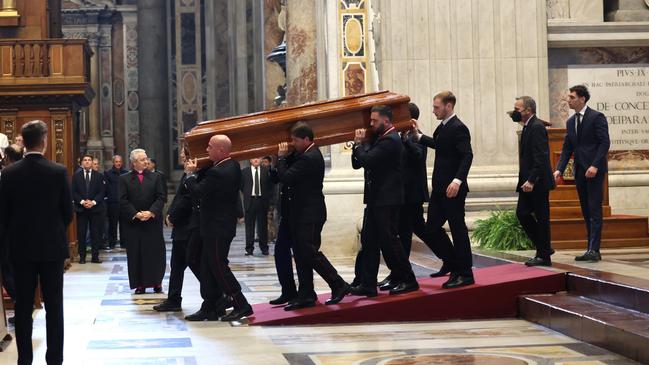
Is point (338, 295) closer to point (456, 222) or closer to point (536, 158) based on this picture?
point (456, 222)

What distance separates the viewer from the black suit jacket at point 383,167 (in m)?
9.75

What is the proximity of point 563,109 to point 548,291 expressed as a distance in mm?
6262

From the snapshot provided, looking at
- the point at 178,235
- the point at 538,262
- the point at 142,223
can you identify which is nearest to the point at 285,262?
the point at 178,235

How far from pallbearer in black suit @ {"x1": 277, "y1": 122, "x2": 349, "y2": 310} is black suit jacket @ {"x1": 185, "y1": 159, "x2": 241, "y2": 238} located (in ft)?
1.38

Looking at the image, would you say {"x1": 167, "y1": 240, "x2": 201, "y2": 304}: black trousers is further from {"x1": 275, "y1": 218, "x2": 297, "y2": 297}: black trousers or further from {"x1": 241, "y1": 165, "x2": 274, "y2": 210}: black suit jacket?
{"x1": 241, "y1": 165, "x2": 274, "y2": 210}: black suit jacket

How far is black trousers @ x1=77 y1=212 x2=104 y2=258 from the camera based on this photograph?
58.4ft

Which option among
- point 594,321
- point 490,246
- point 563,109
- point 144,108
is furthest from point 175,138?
point 594,321

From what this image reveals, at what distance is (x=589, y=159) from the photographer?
11.0m

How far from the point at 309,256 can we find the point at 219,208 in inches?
32.9

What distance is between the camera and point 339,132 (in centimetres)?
1038

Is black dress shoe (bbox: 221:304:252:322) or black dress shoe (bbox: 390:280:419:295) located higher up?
black dress shoe (bbox: 390:280:419:295)

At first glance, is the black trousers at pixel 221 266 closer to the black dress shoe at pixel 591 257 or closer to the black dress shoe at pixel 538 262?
the black dress shoe at pixel 538 262

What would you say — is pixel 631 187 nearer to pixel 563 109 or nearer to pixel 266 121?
pixel 563 109

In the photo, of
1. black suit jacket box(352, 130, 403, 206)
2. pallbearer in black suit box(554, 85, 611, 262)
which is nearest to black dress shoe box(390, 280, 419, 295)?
black suit jacket box(352, 130, 403, 206)
